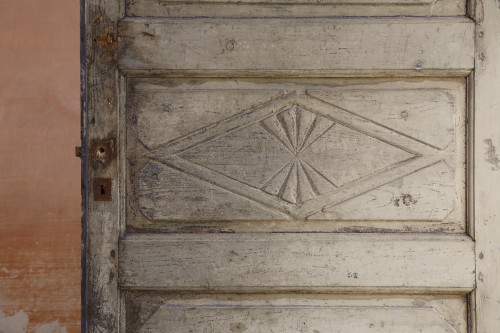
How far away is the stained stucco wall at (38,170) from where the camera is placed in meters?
1.76

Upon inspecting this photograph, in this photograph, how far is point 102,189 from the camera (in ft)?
3.51

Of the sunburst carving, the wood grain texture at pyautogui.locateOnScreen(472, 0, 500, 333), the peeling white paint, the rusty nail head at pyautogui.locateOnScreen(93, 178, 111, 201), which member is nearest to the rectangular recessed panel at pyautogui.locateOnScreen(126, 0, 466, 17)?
the wood grain texture at pyautogui.locateOnScreen(472, 0, 500, 333)

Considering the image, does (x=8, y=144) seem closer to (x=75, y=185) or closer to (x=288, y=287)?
(x=75, y=185)

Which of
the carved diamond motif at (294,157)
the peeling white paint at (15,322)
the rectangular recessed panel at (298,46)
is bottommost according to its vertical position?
the peeling white paint at (15,322)

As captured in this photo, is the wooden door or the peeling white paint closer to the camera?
the wooden door

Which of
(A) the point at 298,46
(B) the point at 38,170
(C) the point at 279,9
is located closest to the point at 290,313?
(A) the point at 298,46

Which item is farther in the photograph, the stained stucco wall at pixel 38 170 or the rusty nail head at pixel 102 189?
the stained stucco wall at pixel 38 170

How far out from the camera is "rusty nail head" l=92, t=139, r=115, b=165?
1071 mm

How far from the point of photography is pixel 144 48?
107cm

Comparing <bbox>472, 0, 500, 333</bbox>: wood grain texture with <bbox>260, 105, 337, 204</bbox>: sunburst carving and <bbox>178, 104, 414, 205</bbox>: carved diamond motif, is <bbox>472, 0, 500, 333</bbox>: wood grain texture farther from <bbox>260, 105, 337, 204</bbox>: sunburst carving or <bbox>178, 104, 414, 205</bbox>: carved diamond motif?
<bbox>260, 105, 337, 204</bbox>: sunburst carving

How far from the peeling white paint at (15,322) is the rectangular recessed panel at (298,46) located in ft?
4.57

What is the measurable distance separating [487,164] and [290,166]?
55 centimetres

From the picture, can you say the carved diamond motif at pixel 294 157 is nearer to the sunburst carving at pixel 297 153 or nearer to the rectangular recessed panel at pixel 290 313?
the sunburst carving at pixel 297 153

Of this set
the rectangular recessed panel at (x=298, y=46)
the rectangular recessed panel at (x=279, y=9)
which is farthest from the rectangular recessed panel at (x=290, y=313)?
the rectangular recessed panel at (x=279, y=9)
